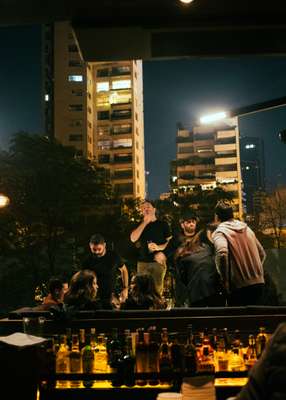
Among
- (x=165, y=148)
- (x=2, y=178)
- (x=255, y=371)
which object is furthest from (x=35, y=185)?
(x=165, y=148)

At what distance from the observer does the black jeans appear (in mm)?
4336

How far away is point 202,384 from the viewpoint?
3.07 metres

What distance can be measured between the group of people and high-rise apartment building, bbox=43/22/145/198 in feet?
221

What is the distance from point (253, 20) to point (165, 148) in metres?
99.5

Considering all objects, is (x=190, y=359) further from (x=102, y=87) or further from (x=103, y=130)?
(x=102, y=87)

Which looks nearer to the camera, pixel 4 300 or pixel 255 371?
pixel 255 371

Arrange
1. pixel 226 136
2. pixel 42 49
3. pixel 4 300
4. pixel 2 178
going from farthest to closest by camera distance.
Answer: pixel 226 136 → pixel 42 49 → pixel 2 178 → pixel 4 300

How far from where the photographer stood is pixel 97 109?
8269cm

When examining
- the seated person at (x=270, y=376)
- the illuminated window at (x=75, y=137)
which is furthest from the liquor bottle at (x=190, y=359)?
the illuminated window at (x=75, y=137)

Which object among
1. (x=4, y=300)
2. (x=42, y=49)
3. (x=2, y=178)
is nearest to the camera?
(x=4, y=300)

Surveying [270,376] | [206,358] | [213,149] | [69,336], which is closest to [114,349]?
[69,336]

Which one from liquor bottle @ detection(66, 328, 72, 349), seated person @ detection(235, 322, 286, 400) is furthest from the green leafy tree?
seated person @ detection(235, 322, 286, 400)

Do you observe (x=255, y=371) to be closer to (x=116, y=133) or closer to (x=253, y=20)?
(x=253, y=20)

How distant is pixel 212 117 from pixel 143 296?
1661 mm
